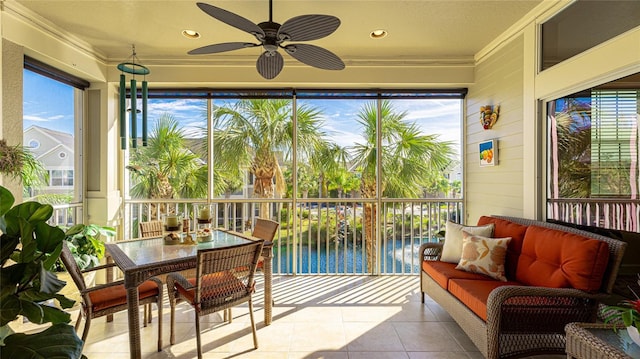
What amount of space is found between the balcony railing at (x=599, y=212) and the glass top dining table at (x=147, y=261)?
103 inches

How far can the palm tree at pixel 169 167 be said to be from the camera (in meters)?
4.04

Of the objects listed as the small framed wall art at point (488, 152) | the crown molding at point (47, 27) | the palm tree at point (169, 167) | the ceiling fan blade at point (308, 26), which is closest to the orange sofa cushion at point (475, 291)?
the small framed wall art at point (488, 152)

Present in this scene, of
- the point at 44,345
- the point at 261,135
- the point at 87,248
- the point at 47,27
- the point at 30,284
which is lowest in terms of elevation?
the point at 87,248

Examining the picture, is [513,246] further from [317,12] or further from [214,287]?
[317,12]

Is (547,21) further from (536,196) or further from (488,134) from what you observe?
(536,196)

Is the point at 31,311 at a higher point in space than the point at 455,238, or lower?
higher

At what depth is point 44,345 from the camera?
0.76 meters

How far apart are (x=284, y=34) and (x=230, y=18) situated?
345 millimetres

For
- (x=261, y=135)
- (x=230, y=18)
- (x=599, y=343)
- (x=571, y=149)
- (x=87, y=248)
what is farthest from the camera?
(x=261, y=135)

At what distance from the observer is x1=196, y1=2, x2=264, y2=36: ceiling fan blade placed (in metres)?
1.77

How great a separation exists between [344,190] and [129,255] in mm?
2589

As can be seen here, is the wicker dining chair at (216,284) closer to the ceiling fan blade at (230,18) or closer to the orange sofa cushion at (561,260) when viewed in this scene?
the ceiling fan blade at (230,18)

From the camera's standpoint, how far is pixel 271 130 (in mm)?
→ 4023

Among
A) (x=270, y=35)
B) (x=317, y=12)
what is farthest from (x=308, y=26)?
(x=317, y=12)
